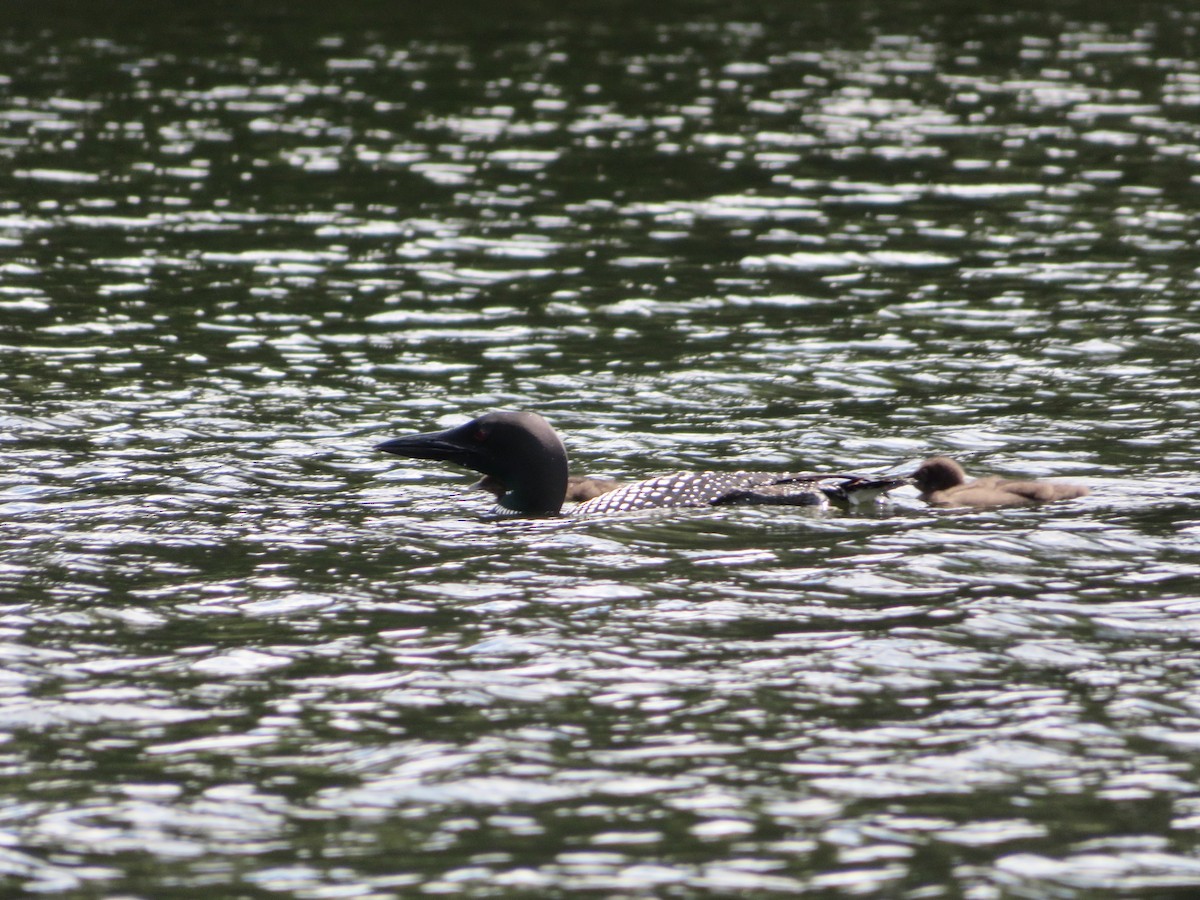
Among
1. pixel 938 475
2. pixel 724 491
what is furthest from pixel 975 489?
pixel 724 491

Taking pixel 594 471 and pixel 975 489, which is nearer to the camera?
pixel 975 489

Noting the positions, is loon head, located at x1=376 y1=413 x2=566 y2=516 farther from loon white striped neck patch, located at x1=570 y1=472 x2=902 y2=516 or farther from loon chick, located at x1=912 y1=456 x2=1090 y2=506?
loon chick, located at x1=912 y1=456 x2=1090 y2=506

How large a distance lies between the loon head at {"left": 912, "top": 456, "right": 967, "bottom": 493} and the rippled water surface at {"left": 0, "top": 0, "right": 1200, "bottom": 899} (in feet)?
1.04

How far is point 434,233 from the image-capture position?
21.2m

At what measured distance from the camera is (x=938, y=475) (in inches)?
475

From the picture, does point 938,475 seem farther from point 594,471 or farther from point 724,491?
point 594,471

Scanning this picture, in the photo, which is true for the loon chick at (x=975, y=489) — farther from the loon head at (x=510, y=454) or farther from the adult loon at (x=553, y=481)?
the loon head at (x=510, y=454)

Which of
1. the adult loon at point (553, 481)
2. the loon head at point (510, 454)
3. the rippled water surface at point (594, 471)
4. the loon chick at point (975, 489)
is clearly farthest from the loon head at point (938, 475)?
the loon head at point (510, 454)

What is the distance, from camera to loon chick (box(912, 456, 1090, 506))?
11781 millimetres

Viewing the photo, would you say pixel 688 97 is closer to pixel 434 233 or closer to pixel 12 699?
pixel 434 233

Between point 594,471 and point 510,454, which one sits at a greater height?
point 510,454

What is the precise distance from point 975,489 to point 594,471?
319cm

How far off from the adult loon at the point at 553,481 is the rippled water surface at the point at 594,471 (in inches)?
8.7

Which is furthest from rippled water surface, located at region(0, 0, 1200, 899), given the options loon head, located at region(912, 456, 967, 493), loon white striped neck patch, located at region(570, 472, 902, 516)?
loon head, located at region(912, 456, 967, 493)
